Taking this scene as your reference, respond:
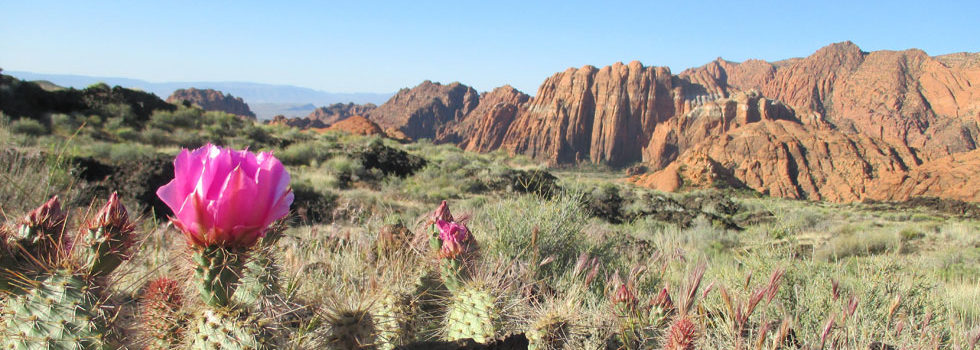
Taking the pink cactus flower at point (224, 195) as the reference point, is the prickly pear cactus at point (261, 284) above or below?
below

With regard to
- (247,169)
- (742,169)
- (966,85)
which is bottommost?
(742,169)

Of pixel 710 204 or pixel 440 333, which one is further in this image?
pixel 710 204

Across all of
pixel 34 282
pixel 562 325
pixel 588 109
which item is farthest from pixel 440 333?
pixel 588 109

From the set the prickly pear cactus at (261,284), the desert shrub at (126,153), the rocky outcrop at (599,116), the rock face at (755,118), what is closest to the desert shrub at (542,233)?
the prickly pear cactus at (261,284)

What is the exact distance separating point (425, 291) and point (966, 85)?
131628 mm

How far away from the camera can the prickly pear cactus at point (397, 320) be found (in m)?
2.00

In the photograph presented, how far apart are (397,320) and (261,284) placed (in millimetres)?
838

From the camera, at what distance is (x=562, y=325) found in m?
2.06

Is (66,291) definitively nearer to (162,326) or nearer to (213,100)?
(162,326)

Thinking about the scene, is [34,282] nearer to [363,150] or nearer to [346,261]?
[346,261]

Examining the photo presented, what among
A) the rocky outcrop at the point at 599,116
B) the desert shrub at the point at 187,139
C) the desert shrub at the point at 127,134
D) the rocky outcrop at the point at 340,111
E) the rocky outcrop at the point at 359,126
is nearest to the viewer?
the desert shrub at the point at 127,134

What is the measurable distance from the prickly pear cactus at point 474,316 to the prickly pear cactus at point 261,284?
2.88 ft

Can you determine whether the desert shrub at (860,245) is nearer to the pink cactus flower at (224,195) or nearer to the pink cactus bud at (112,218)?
the pink cactus flower at (224,195)

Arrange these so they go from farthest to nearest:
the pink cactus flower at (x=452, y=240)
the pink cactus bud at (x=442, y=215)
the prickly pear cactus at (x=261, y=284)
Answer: the pink cactus bud at (x=442, y=215) → the pink cactus flower at (x=452, y=240) → the prickly pear cactus at (x=261, y=284)
